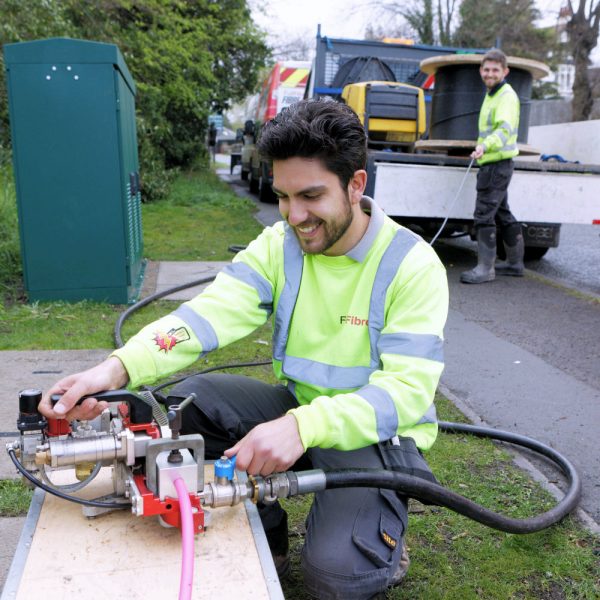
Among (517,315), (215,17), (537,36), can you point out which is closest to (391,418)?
(517,315)

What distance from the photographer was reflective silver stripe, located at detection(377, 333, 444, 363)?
195 centimetres

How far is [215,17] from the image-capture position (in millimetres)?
18109

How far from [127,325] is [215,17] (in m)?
15.1

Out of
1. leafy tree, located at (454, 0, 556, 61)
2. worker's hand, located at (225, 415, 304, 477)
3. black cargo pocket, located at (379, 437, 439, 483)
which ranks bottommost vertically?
black cargo pocket, located at (379, 437, 439, 483)

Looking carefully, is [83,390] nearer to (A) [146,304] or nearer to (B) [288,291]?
(B) [288,291]

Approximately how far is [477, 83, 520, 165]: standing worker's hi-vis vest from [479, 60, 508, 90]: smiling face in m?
0.09

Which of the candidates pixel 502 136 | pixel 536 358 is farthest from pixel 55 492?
pixel 502 136

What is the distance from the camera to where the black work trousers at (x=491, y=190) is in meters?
6.50

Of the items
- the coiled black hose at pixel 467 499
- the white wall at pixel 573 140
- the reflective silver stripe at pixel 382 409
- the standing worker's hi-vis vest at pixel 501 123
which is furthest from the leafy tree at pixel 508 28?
the reflective silver stripe at pixel 382 409

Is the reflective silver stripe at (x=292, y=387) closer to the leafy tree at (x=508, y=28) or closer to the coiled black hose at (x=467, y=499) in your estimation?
the coiled black hose at (x=467, y=499)

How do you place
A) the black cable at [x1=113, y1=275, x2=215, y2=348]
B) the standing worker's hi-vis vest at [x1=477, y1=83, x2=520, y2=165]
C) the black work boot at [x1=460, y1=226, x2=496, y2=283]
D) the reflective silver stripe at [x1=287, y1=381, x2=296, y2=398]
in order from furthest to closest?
the black work boot at [x1=460, y1=226, x2=496, y2=283] < the standing worker's hi-vis vest at [x1=477, y1=83, x2=520, y2=165] < the black cable at [x1=113, y1=275, x2=215, y2=348] < the reflective silver stripe at [x1=287, y1=381, x2=296, y2=398]

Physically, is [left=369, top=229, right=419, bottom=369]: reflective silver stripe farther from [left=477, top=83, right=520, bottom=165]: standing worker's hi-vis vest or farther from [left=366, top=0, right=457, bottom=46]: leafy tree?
[left=366, top=0, right=457, bottom=46]: leafy tree

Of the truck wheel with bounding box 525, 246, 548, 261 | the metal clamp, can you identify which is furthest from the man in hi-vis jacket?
the truck wheel with bounding box 525, 246, 548, 261

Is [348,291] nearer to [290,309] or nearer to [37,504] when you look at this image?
[290,309]
